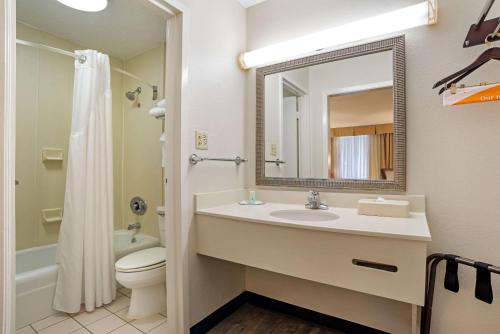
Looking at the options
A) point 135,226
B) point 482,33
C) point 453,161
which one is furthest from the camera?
point 135,226

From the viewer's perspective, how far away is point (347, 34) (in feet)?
4.83

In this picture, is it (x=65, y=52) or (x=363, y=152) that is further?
(x=65, y=52)

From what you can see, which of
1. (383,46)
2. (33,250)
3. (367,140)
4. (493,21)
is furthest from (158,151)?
(493,21)

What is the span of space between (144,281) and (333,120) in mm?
1641

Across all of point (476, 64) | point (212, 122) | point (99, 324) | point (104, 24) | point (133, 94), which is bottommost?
point (99, 324)

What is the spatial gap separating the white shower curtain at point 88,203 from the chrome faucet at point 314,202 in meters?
1.51

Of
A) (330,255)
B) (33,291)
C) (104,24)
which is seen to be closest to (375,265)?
(330,255)

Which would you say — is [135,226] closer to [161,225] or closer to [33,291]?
[161,225]

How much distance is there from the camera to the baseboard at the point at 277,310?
1.47 m

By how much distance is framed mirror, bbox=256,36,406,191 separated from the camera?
141 cm

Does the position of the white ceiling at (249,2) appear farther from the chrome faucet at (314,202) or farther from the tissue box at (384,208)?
the tissue box at (384,208)

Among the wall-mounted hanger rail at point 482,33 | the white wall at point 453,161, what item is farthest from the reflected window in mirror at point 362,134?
the wall-mounted hanger rail at point 482,33

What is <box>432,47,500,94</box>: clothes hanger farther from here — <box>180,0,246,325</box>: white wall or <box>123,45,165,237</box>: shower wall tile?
<box>123,45,165,237</box>: shower wall tile

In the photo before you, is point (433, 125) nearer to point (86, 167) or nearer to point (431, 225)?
point (431, 225)
